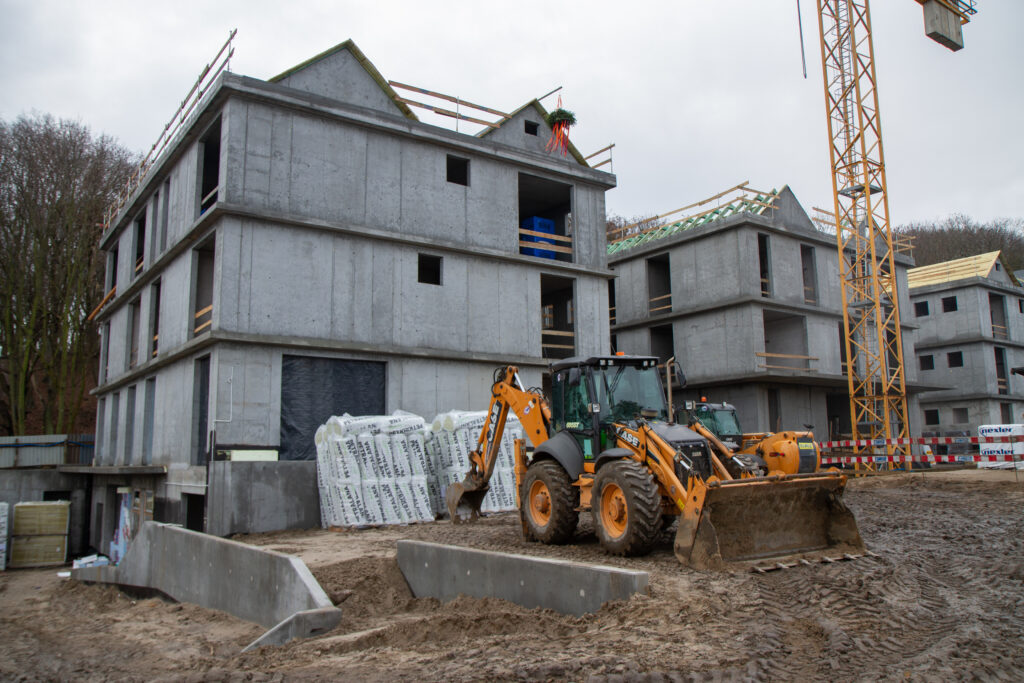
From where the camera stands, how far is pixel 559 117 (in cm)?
2316

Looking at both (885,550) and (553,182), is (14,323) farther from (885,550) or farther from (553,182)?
(885,550)

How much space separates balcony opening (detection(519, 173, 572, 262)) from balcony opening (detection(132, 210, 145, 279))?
512 inches

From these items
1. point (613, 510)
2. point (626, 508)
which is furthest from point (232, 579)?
point (626, 508)

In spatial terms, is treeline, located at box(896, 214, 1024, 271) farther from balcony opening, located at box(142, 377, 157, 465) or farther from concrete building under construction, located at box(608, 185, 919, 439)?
balcony opening, located at box(142, 377, 157, 465)

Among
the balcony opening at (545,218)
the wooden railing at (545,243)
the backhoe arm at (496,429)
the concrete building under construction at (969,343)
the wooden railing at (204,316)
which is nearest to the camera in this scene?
the backhoe arm at (496,429)

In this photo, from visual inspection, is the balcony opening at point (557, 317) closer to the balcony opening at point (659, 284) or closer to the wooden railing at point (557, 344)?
the wooden railing at point (557, 344)

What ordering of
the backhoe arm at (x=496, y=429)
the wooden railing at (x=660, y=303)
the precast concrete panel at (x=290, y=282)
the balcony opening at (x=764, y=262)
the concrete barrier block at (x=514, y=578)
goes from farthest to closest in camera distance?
the wooden railing at (x=660, y=303), the balcony opening at (x=764, y=262), the precast concrete panel at (x=290, y=282), the backhoe arm at (x=496, y=429), the concrete barrier block at (x=514, y=578)

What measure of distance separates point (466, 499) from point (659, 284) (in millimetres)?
22141

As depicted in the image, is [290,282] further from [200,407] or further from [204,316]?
[200,407]

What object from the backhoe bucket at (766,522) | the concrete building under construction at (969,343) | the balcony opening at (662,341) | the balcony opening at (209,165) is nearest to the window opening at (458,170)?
the balcony opening at (209,165)

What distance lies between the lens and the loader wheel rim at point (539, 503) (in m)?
10.1

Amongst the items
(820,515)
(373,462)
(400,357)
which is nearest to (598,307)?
(400,357)

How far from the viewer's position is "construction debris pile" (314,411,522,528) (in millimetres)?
14461

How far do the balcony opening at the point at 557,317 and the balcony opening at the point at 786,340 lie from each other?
883cm
